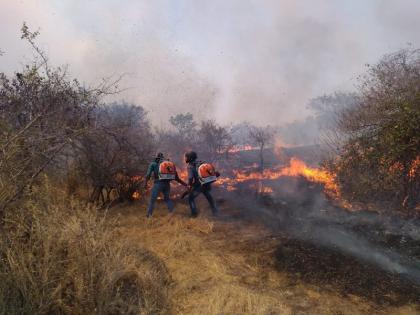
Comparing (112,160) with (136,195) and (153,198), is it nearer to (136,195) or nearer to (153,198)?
(136,195)

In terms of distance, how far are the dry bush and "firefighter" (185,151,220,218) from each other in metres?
4.69

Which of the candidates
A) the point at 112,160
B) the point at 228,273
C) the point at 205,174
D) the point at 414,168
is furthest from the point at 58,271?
the point at 414,168

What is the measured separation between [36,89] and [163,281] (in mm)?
5643

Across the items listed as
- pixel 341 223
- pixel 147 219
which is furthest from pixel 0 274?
pixel 341 223

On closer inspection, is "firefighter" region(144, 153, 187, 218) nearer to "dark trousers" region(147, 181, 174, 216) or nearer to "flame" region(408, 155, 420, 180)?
"dark trousers" region(147, 181, 174, 216)

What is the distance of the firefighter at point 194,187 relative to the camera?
30.6ft

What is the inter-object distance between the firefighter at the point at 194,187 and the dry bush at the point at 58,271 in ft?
15.4

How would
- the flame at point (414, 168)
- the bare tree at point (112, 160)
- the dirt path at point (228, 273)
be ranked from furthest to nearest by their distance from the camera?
the bare tree at point (112, 160) < the flame at point (414, 168) < the dirt path at point (228, 273)

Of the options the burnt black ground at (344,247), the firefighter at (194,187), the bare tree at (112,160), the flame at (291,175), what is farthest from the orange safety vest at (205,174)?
the flame at (291,175)

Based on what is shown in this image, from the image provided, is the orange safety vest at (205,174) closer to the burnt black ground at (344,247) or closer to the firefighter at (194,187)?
the firefighter at (194,187)

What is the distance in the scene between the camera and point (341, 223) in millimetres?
8594

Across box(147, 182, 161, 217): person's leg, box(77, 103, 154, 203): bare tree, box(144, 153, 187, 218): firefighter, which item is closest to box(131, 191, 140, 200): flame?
box(77, 103, 154, 203): bare tree

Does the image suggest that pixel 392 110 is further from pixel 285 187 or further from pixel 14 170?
pixel 14 170

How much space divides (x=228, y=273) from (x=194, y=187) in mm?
4063
